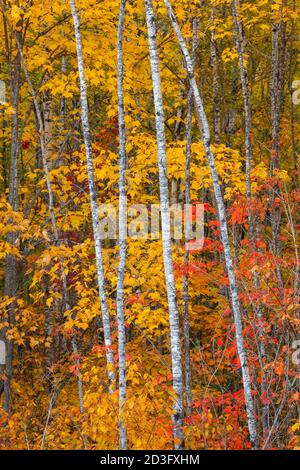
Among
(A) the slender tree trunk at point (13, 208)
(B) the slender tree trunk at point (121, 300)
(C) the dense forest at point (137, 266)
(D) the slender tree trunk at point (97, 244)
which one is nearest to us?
(B) the slender tree trunk at point (121, 300)

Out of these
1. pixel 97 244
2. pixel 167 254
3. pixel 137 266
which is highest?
pixel 97 244

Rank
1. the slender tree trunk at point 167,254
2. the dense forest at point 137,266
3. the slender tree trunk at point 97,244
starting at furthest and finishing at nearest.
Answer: the slender tree trunk at point 97,244, the dense forest at point 137,266, the slender tree trunk at point 167,254

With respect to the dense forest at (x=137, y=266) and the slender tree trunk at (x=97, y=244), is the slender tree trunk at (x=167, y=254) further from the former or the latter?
the slender tree trunk at (x=97, y=244)

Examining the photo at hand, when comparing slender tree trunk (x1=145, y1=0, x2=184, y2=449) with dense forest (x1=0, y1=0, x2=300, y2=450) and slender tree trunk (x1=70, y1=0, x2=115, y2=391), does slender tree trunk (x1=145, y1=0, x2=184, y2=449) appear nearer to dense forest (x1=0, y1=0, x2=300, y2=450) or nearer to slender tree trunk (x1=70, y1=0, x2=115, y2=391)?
dense forest (x1=0, y1=0, x2=300, y2=450)

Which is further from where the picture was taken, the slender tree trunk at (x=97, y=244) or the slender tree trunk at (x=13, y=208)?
the slender tree trunk at (x=13, y=208)

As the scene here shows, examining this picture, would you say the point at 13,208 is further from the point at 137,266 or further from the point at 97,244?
the point at 97,244

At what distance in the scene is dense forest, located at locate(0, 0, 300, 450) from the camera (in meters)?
8.53

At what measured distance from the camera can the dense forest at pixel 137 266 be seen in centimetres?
853

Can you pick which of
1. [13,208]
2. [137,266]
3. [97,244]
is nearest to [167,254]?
[97,244]

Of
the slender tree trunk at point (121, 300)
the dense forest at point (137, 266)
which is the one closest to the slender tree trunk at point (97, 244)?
the dense forest at point (137, 266)

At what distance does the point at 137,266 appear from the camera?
1120 centimetres

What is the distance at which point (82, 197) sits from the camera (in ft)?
41.5

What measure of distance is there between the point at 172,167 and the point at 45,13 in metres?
3.24

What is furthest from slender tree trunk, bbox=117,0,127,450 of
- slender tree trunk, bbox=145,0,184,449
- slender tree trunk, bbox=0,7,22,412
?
slender tree trunk, bbox=0,7,22,412
